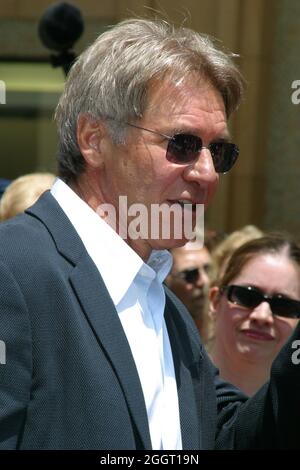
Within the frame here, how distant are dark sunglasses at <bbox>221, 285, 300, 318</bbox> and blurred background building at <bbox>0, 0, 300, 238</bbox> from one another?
136 inches

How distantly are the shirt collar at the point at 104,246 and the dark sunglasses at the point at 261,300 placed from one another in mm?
1464

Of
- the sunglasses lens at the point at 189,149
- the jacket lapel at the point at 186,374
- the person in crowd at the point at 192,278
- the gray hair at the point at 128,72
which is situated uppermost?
the gray hair at the point at 128,72

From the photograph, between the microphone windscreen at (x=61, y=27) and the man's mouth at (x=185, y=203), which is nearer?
the man's mouth at (x=185, y=203)

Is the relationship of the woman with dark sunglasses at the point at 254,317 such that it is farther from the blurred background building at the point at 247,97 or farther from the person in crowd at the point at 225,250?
the blurred background building at the point at 247,97

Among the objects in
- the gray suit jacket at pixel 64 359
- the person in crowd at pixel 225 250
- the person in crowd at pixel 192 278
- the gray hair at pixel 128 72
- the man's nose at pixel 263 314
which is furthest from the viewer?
the person in crowd at pixel 192 278

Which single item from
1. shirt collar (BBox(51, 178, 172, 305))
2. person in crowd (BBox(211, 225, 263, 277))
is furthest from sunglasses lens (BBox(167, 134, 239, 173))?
person in crowd (BBox(211, 225, 263, 277))

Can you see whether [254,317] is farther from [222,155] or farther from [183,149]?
[183,149]

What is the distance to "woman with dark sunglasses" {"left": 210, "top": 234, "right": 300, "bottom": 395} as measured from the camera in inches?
149

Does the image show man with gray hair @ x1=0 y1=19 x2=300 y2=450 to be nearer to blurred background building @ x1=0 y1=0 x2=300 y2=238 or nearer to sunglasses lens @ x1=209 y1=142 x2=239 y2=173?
sunglasses lens @ x1=209 y1=142 x2=239 y2=173

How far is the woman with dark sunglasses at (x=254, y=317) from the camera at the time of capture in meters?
3.80

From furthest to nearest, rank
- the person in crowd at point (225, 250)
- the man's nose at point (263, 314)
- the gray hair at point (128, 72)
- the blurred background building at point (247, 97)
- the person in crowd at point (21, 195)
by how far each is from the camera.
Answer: the blurred background building at point (247, 97) < the person in crowd at point (225, 250) < the person in crowd at point (21, 195) < the man's nose at point (263, 314) < the gray hair at point (128, 72)

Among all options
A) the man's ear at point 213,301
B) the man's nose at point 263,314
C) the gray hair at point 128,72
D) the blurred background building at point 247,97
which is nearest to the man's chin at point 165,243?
the gray hair at point 128,72

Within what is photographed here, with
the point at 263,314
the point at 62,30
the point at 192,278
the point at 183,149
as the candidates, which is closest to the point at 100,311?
the point at 183,149
